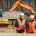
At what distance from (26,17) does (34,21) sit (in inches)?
2.6

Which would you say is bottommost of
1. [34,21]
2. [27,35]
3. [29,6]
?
[27,35]

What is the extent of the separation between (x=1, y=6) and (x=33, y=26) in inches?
11.0

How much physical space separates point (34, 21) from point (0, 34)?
0.27 metres

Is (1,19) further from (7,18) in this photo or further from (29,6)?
(29,6)

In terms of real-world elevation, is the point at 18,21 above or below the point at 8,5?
below

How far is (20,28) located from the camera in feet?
3.28

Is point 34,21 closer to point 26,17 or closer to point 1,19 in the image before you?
point 26,17

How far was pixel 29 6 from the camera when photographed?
100 centimetres

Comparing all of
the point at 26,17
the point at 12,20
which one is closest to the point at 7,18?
the point at 12,20

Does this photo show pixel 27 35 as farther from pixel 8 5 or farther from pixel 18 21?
pixel 8 5

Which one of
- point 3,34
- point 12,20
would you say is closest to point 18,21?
point 12,20

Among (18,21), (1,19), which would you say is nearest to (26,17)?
(18,21)

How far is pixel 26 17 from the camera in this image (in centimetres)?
100

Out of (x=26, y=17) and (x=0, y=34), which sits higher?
(x=26, y=17)
